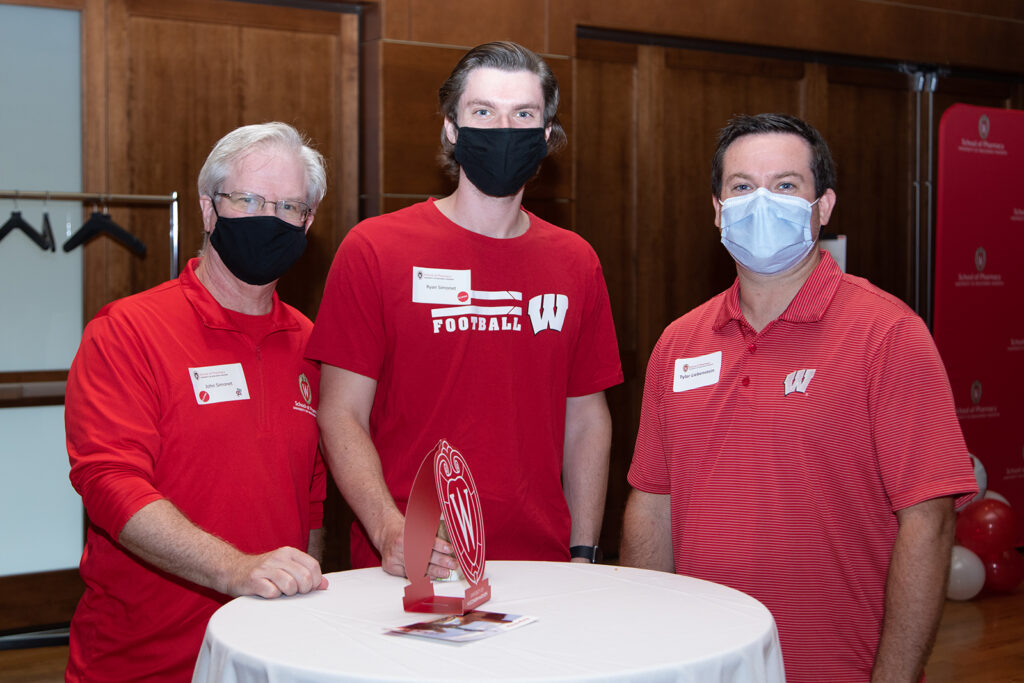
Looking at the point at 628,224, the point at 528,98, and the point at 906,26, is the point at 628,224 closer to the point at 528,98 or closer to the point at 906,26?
the point at 906,26

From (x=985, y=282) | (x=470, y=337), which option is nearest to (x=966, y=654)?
(x=985, y=282)

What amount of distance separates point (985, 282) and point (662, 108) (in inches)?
76.7

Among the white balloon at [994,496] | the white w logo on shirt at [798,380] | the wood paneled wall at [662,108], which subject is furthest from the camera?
the white balloon at [994,496]

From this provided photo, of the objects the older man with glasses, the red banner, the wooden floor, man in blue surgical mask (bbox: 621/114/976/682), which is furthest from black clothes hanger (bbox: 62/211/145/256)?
the red banner

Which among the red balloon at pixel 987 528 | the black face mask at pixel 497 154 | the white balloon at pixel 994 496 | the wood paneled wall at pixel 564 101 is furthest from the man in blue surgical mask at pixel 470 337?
the white balloon at pixel 994 496

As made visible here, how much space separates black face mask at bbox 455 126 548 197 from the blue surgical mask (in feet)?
1.49

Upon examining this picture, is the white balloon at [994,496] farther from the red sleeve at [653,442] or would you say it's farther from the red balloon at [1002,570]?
the red sleeve at [653,442]

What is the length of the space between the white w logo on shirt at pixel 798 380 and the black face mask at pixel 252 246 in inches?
41.7

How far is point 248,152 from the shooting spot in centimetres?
228

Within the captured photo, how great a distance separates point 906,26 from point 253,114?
402 cm

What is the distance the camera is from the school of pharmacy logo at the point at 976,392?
227 inches

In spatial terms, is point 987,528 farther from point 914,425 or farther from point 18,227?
point 18,227

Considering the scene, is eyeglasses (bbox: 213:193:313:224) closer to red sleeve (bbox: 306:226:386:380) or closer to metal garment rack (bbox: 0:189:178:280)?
red sleeve (bbox: 306:226:386:380)

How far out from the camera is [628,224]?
5977 mm
